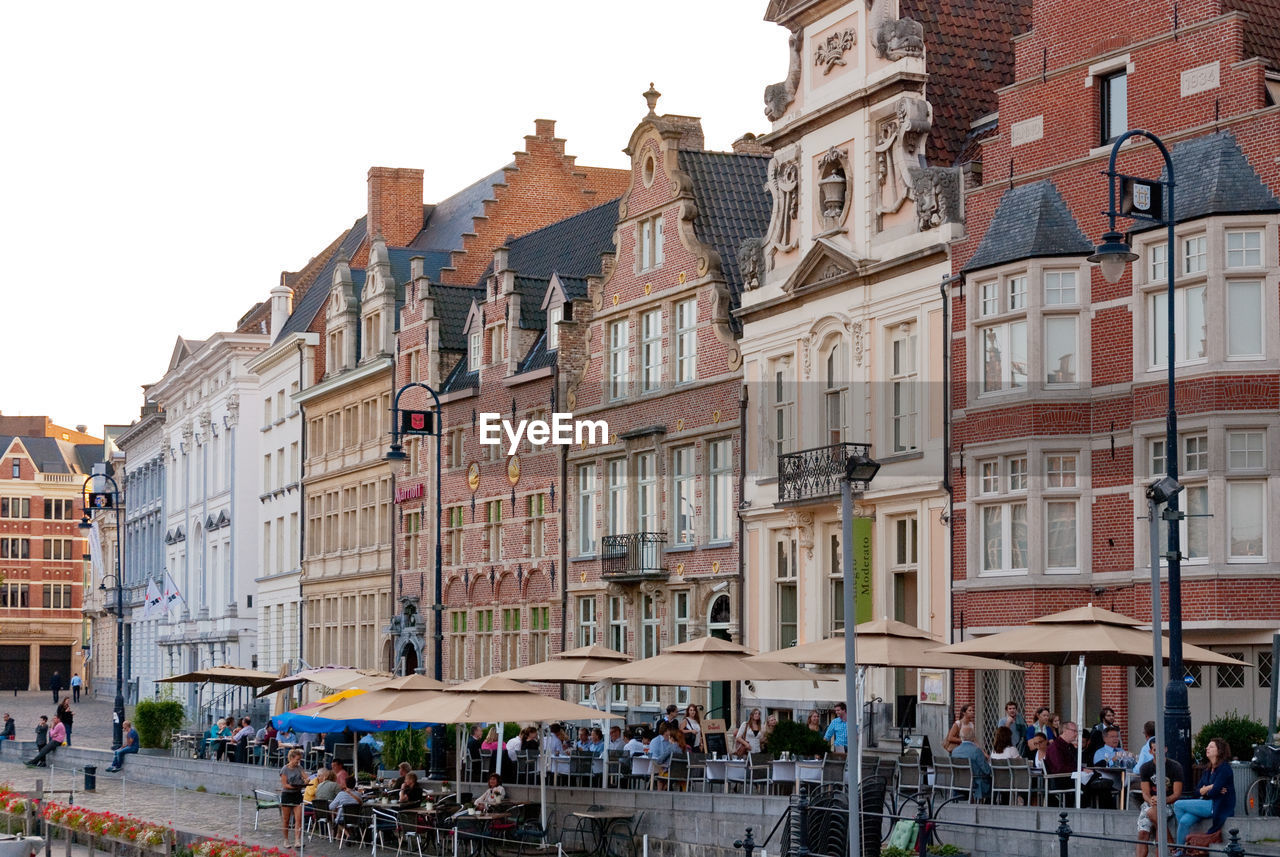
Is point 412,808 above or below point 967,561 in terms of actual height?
below

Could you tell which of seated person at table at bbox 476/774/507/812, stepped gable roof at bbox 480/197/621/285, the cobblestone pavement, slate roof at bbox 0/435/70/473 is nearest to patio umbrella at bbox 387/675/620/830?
seated person at table at bbox 476/774/507/812

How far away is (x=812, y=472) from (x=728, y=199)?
8.94m

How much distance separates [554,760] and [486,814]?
551cm

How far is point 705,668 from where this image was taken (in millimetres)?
30906

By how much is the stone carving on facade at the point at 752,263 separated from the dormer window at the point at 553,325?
8789 millimetres

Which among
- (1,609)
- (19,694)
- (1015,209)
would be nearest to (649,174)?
(1015,209)

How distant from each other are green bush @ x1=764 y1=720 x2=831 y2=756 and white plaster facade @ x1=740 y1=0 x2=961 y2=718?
187 inches

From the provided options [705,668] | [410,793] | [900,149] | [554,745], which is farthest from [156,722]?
[900,149]

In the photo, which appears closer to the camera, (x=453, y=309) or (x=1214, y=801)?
(x=1214, y=801)

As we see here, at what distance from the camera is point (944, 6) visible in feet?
124

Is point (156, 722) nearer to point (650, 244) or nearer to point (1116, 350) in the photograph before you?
point (650, 244)

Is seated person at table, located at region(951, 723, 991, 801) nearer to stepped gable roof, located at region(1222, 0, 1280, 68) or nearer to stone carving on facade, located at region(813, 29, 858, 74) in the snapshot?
stepped gable roof, located at region(1222, 0, 1280, 68)

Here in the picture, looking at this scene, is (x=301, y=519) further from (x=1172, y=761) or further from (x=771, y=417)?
(x=1172, y=761)

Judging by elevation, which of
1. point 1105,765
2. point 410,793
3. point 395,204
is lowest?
point 410,793
